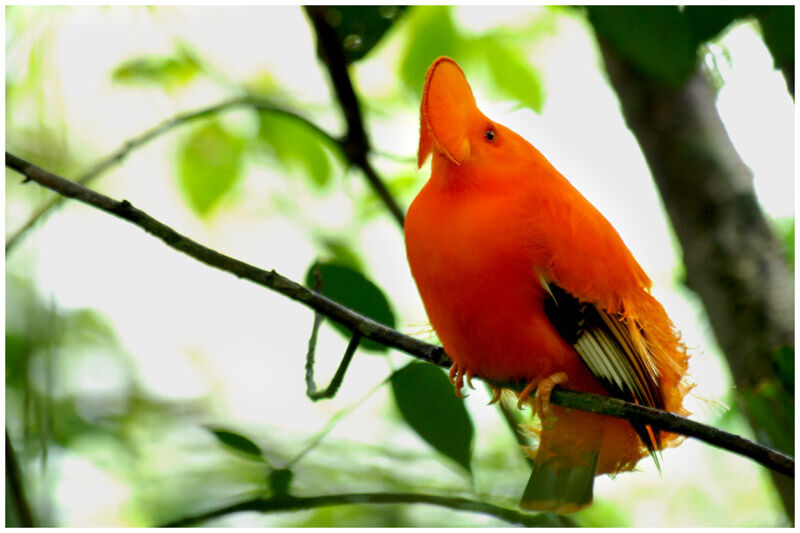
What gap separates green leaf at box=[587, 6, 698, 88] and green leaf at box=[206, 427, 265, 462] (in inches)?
55.1

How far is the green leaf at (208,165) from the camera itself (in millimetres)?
3428

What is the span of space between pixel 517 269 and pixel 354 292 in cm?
44

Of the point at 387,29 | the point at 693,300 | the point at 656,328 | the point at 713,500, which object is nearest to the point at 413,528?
the point at 656,328

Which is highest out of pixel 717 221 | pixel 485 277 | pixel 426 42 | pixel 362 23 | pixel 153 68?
pixel 153 68

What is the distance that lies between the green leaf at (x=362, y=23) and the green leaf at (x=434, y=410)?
1.11m

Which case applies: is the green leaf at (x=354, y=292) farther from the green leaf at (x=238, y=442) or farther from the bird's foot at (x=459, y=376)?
the green leaf at (x=238, y=442)

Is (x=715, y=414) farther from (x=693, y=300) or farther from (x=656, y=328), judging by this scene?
(x=693, y=300)

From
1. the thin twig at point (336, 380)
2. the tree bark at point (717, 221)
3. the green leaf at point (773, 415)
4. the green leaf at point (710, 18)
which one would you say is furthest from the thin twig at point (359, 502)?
the green leaf at point (710, 18)

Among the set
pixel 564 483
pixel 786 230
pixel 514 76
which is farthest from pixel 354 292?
pixel 786 230

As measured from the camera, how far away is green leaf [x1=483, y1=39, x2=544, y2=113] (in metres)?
2.92

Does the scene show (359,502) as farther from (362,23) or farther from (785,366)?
(362,23)

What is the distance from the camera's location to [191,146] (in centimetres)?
352

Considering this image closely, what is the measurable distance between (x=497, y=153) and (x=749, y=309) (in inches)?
55.9

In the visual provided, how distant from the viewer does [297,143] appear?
3365mm
